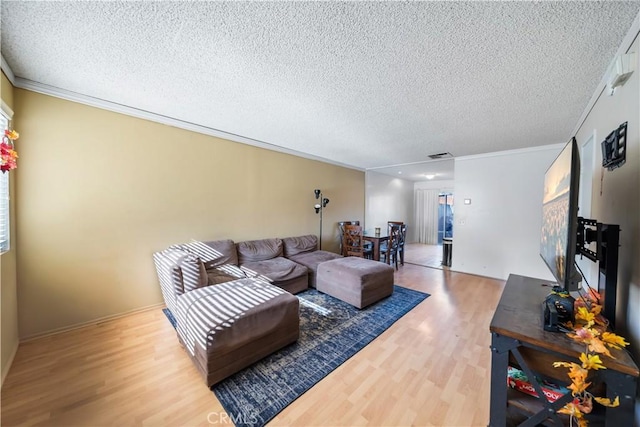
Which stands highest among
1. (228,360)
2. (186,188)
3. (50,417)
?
(186,188)

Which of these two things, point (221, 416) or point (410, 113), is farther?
point (410, 113)

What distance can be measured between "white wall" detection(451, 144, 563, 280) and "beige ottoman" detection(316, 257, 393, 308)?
92.5 inches

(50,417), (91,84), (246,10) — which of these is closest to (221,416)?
(50,417)

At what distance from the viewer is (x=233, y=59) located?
1649mm

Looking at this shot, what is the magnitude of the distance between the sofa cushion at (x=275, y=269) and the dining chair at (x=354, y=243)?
1659 mm

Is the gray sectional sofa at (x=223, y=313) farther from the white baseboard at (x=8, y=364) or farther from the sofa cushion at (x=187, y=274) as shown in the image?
the white baseboard at (x=8, y=364)

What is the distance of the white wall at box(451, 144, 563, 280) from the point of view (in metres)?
3.76

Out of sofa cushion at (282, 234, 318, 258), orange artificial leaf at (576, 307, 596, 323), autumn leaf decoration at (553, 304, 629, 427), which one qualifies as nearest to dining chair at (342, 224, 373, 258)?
sofa cushion at (282, 234, 318, 258)

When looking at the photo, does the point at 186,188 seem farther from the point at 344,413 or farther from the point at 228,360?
the point at 344,413

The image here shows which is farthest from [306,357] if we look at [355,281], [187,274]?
[187,274]

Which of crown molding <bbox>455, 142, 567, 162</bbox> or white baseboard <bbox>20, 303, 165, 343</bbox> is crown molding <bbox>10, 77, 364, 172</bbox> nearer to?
white baseboard <bbox>20, 303, 165, 343</bbox>

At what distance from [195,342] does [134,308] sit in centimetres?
154

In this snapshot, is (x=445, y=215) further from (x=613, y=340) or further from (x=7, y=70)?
(x=7, y=70)

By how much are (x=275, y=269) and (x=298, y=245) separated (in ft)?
3.33
